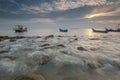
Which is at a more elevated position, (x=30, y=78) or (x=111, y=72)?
(x=30, y=78)

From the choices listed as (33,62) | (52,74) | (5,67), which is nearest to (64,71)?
(52,74)

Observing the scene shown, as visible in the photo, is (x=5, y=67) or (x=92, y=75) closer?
(x=92, y=75)

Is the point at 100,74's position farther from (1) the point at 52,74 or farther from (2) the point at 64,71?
(1) the point at 52,74

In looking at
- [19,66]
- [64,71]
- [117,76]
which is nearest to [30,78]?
[64,71]

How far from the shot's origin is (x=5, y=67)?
37.2ft

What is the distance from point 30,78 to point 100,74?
575 centimetres

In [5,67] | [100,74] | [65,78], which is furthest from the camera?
[5,67]

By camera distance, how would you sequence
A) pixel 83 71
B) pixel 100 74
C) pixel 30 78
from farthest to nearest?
pixel 83 71 → pixel 100 74 → pixel 30 78

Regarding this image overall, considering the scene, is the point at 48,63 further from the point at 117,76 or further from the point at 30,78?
the point at 117,76

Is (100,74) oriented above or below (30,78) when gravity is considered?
below

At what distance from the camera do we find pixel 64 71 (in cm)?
1056

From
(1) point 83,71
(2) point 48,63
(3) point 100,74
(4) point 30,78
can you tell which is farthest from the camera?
(2) point 48,63

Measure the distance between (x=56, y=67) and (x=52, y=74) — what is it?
1570 mm

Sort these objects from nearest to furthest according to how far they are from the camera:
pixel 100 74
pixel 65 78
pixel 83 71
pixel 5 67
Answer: pixel 65 78 → pixel 100 74 → pixel 83 71 → pixel 5 67
